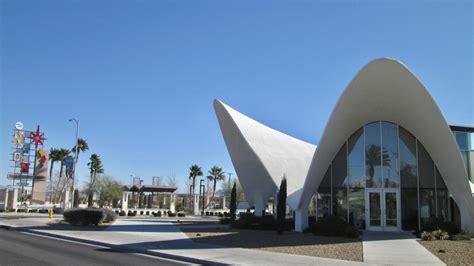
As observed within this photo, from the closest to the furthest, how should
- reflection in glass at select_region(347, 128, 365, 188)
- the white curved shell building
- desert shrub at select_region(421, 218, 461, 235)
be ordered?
desert shrub at select_region(421, 218, 461, 235), the white curved shell building, reflection in glass at select_region(347, 128, 365, 188)

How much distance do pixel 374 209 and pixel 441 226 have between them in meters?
4.01

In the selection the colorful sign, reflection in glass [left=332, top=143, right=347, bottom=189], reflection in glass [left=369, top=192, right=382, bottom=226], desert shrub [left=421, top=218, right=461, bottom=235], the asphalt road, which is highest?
the colorful sign

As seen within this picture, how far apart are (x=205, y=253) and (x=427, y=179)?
1551 centimetres

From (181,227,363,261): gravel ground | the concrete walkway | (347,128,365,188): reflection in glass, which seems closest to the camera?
the concrete walkway

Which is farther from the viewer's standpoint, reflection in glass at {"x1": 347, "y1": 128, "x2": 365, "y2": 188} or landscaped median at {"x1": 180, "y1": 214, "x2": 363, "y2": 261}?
reflection in glass at {"x1": 347, "y1": 128, "x2": 365, "y2": 188}

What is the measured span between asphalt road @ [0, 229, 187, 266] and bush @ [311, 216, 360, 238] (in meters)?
10.2

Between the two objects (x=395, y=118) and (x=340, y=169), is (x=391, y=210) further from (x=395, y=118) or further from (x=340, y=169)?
(x=395, y=118)

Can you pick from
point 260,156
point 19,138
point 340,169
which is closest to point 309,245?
point 340,169

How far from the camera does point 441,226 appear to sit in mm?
21234

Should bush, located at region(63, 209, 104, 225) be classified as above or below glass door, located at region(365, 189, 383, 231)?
below

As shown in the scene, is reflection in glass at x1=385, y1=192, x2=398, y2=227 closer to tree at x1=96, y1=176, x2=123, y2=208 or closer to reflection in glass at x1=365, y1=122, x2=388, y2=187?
reflection in glass at x1=365, y1=122, x2=388, y2=187

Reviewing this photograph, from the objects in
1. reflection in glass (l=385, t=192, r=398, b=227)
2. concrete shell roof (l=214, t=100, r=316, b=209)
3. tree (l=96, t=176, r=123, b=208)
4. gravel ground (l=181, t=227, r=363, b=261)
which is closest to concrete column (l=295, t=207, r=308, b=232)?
concrete shell roof (l=214, t=100, r=316, b=209)

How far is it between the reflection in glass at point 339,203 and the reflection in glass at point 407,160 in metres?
3.33

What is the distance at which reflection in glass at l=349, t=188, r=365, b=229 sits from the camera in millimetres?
24875
